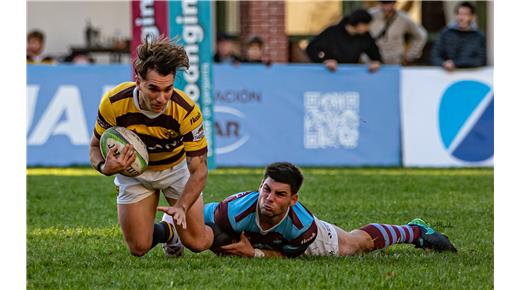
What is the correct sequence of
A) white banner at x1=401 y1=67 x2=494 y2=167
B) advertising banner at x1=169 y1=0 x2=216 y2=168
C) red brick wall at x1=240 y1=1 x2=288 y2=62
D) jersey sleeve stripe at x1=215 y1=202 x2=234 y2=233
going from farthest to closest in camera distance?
red brick wall at x1=240 y1=1 x2=288 y2=62 < white banner at x1=401 y1=67 x2=494 y2=167 < advertising banner at x1=169 y1=0 x2=216 y2=168 < jersey sleeve stripe at x1=215 y1=202 x2=234 y2=233

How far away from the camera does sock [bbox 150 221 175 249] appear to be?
779 cm

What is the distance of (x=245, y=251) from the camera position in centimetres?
769

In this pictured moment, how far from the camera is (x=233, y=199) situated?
25.9ft

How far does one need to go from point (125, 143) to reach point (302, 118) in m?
9.12

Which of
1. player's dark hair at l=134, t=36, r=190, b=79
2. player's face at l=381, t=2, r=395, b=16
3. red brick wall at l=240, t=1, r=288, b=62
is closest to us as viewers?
player's dark hair at l=134, t=36, r=190, b=79

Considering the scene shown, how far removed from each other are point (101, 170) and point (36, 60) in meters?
10.2

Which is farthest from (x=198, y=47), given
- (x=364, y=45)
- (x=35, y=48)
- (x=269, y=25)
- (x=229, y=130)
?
(x=269, y=25)

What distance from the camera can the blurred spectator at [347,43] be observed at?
16547mm

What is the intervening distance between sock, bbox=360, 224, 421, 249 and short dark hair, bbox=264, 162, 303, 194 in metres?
0.80

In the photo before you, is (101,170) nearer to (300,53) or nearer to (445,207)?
(445,207)

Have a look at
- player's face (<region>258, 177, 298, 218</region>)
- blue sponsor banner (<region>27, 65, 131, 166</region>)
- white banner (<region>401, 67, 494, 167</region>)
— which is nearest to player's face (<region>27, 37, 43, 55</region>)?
blue sponsor banner (<region>27, 65, 131, 166</region>)

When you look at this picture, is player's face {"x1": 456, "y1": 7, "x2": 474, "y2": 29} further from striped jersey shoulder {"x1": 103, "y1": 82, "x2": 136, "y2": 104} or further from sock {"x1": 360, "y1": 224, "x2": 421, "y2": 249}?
striped jersey shoulder {"x1": 103, "y1": 82, "x2": 136, "y2": 104}
